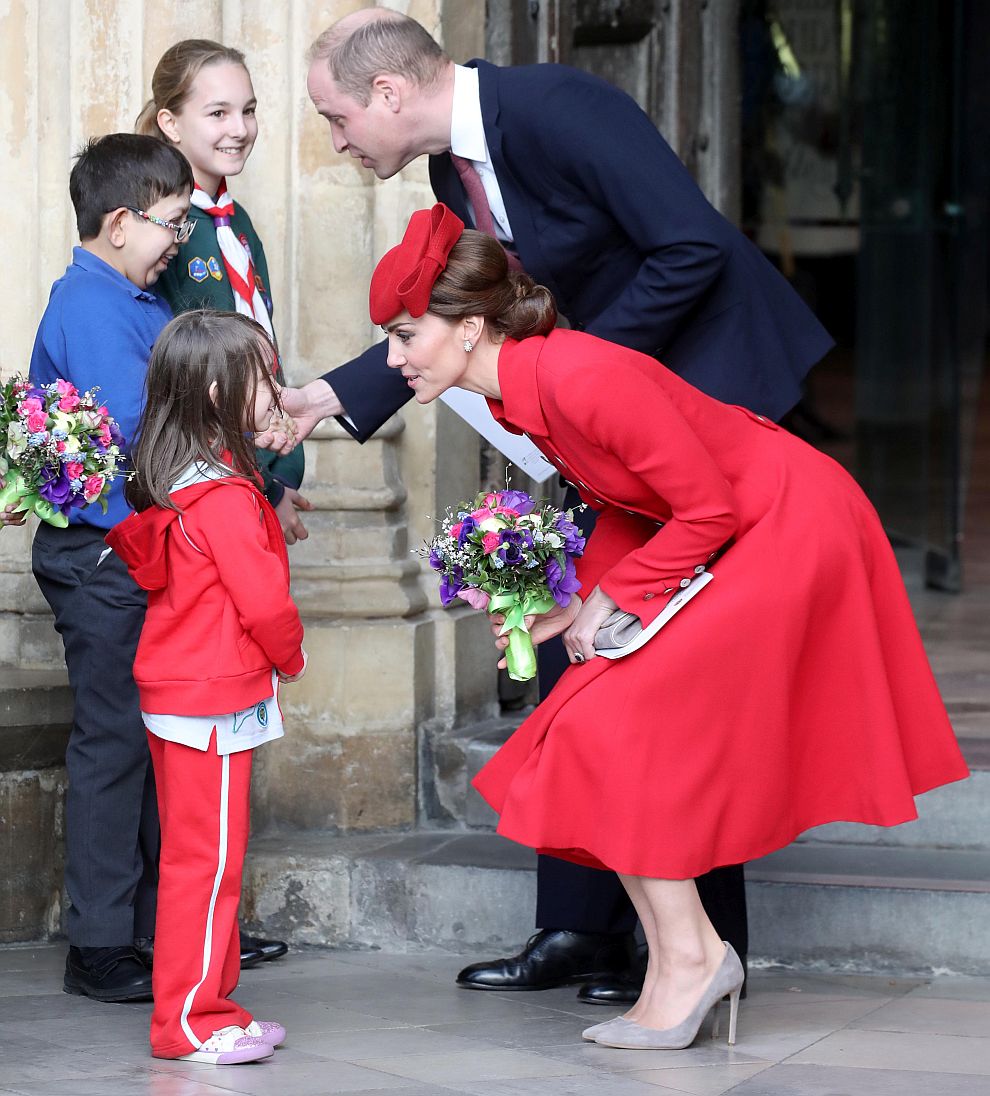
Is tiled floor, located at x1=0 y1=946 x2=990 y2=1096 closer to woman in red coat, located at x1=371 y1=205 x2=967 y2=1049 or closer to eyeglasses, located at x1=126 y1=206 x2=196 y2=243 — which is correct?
woman in red coat, located at x1=371 y1=205 x2=967 y2=1049

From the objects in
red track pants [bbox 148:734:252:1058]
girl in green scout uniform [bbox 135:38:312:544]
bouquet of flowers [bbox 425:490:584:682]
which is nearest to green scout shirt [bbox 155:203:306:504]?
girl in green scout uniform [bbox 135:38:312:544]

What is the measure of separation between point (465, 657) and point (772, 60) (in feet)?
31.3

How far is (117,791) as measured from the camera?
398 centimetres

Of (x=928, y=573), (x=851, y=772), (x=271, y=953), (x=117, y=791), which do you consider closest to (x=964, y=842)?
(x=851, y=772)

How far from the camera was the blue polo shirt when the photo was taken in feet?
12.5

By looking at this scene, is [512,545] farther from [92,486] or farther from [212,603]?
[92,486]

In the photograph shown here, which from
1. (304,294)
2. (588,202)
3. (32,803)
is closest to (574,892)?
(32,803)

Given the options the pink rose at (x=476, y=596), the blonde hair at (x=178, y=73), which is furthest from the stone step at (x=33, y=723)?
the pink rose at (x=476, y=596)

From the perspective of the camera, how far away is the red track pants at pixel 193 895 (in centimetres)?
348

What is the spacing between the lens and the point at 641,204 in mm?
3652

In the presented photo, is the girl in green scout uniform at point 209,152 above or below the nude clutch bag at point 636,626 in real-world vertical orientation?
above

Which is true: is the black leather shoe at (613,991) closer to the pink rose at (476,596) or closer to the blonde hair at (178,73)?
the pink rose at (476,596)

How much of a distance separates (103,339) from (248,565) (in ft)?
2.24

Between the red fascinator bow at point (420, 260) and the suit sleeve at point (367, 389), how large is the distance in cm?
64
